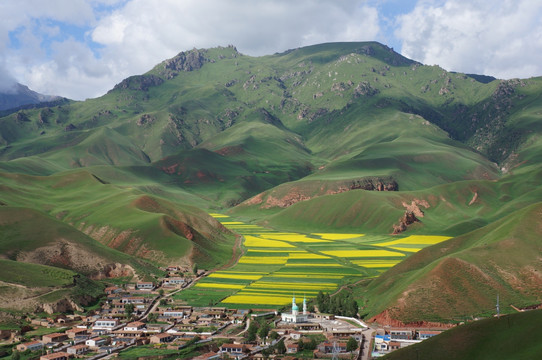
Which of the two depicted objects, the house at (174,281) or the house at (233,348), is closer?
the house at (233,348)

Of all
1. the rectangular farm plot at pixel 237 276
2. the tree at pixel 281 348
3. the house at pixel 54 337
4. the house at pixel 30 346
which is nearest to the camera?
the tree at pixel 281 348

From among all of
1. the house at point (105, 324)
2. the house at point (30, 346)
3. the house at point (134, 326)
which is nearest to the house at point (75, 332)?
the house at point (105, 324)

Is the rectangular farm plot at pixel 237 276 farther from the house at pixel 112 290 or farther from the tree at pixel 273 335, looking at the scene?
the tree at pixel 273 335

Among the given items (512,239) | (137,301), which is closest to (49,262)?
(137,301)

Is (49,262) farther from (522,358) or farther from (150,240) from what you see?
(522,358)

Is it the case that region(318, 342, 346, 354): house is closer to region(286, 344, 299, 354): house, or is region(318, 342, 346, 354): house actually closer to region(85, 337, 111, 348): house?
region(286, 344, 299, 354): house

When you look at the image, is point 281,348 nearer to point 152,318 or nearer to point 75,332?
point 152,318

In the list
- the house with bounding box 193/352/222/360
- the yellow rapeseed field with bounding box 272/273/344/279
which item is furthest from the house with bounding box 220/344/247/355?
the yellow rapeseed field with bounding box 272/273/344/279
